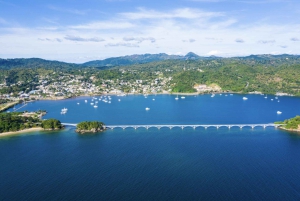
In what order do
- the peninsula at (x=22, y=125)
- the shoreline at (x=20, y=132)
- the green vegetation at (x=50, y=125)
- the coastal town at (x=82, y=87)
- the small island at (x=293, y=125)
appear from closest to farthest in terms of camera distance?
the shoreline at (x=20, y=132), the small island at (x=293, y=125), the peninsula at (x=22, y=125), the green vegetation at (x=50, y=125), the coastal town at (x=82, y=87)

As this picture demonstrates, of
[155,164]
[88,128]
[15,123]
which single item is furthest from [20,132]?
[155,164]

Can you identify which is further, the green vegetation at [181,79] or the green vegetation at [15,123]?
the green vegetation at [181,79]

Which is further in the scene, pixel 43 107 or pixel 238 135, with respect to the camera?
pixel 43 107

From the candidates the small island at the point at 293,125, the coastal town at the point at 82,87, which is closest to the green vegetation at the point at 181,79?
the coastal town at the point at 82,87

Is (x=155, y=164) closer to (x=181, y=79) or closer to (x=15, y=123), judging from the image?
(x=15, y=123)

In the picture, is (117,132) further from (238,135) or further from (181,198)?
(181,198)

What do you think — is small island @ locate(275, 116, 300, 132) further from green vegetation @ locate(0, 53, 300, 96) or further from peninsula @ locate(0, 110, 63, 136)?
green vegetation @ locate(0, 53, 300, 96)

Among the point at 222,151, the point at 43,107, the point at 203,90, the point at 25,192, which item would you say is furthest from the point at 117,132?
the point at 203,90

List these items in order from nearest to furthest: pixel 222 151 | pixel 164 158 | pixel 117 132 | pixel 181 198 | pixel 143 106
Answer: pixel 181 198, pixel 164 158, pixel 222 151, pixel 117 132, pixel 143 106

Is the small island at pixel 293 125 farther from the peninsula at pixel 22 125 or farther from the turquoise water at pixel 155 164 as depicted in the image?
the peninsula at pixel 22 125
